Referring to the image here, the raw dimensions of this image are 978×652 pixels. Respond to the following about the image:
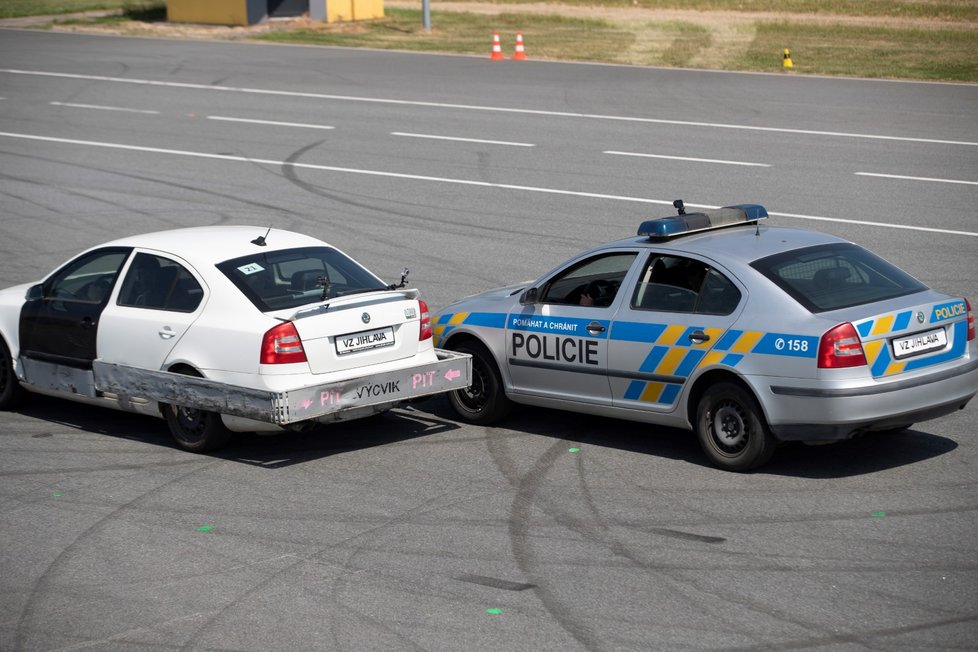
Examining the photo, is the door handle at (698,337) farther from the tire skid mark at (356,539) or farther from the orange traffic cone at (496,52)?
the orange traffic cone at (496,52)

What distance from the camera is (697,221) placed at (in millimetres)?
9328

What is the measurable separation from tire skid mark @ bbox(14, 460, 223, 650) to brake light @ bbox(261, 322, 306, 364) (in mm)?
956

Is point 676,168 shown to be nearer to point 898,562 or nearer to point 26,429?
point 26,429

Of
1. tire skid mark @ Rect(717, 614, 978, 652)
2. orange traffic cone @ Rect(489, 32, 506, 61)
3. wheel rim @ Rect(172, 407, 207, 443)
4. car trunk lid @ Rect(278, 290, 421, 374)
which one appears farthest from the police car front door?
A: orange traffic cone @ Rect(489, 32, 506, 61)

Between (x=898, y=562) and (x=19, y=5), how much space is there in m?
49.5

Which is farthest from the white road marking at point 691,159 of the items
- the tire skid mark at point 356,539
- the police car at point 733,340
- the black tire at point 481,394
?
the tire skid mark at point 356,539

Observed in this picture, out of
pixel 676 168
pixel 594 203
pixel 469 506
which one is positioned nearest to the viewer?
pixel 469 506

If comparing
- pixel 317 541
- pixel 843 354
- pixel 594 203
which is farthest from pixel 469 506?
pixel 594 203

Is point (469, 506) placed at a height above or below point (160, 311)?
below

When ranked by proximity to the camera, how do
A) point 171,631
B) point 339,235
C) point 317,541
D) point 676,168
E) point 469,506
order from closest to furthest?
point 171,631 < point 317,541 < point 469,506 < point 339,235 < point 676,168

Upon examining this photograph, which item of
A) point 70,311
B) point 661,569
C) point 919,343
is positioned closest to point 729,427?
point 919,343

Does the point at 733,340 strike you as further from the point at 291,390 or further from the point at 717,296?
the point at 291,390

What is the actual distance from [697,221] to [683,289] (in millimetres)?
669

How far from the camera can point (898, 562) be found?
696cm
